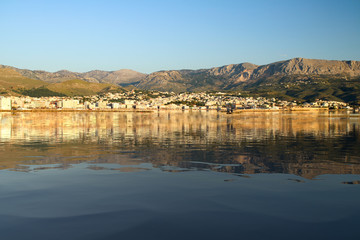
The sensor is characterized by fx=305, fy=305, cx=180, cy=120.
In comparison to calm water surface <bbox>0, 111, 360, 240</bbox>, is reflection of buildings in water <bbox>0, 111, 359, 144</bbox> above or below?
above

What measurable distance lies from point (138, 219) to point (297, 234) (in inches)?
172

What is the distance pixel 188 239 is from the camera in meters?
7.59

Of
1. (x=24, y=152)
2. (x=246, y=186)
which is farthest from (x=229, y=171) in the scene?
(x=24, y=152)

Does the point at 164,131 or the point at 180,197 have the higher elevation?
the point at 164,131

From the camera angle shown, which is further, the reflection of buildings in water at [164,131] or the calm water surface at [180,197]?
the reflection of buildings in water at [164,131]

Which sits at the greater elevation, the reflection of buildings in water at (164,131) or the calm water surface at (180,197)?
the reflection of buildings in water at (164,131)

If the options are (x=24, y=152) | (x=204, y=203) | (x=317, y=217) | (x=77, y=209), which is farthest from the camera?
(x=24, y=152)

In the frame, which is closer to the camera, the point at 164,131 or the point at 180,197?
the point at 180,197

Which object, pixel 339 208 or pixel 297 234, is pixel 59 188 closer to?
pixel 297 234

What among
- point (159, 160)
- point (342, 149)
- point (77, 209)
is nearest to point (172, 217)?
point (77, 209)

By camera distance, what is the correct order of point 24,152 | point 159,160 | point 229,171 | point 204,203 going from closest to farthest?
point 204,203, point 229,171, point 159,160, point 24,152

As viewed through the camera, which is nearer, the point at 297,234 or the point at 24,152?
the point at 297,234

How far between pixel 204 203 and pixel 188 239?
9.54 feet

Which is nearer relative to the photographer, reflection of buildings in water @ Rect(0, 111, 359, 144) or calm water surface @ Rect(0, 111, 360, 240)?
calm water surface @ Rect(0, 111, 360, 240)
